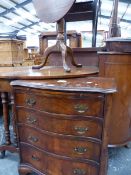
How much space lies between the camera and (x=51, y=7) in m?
1.52

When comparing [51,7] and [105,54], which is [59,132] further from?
[51,7]

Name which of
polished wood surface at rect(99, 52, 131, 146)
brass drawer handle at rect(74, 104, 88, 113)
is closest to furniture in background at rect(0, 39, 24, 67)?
polished wood surface at rect(99, 52, 131, 146)

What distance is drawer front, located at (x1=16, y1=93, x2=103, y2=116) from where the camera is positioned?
1041mm

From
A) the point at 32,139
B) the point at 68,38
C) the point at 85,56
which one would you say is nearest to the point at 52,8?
the point at 85,56

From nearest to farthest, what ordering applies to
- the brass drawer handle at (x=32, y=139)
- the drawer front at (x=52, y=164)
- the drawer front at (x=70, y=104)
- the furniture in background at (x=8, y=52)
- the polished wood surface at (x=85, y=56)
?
1. the drawer front at (x=70, y=104)
2. the drawer front at (x=52, y=164)
3. the brass drawer handle at (x=32, y=139)
4. the polished wood surface at (x=85, y=56)
5. the furniture in background at (x=8, y=52)

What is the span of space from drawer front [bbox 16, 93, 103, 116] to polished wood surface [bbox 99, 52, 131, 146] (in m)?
0.52

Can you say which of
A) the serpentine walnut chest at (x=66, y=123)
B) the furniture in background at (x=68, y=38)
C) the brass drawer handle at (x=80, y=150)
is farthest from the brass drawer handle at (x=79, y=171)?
the furniture in background at (x=68, y=38)

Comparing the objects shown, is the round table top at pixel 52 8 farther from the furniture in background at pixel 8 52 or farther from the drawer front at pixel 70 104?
the furniture in background at pixel 8 52

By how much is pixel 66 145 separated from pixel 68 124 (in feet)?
0.46

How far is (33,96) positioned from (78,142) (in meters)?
0.38

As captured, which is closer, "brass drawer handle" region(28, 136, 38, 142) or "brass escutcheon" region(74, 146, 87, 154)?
"brass escutcheon" region(74, 146, 87, 154)

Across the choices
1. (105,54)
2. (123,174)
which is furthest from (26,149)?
(105,54)

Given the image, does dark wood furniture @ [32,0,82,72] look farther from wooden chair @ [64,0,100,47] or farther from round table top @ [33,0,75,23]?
wooden chair @ [64,0,100,47]

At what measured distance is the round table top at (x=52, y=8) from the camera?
144cm
